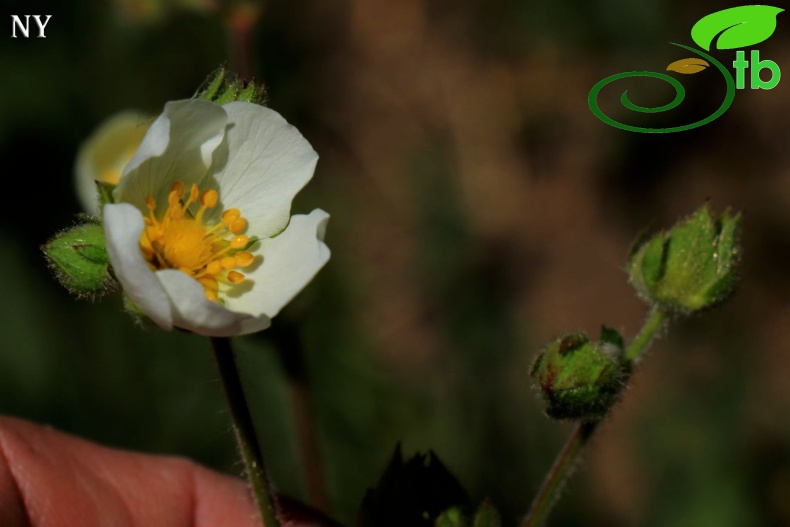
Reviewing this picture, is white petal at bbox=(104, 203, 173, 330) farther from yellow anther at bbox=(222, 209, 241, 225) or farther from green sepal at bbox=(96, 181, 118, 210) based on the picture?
yellow anther at bbox=(222, 209, 241, 225)

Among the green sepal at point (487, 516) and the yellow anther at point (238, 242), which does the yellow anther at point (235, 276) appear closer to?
the yellow anther at point (238, 242)

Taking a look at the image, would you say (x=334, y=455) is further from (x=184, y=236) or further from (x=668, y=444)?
(x=184, y=236)


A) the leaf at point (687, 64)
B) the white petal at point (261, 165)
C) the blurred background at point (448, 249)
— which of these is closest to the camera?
the white petal at point (261, 165)

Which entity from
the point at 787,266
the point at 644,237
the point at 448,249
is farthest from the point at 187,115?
the point at 787,266

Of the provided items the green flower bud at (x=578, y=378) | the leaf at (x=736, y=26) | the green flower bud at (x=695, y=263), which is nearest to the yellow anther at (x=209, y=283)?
the green flower bud at (x=578, y=378)

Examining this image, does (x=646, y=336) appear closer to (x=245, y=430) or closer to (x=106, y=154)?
(x=245, y=430)

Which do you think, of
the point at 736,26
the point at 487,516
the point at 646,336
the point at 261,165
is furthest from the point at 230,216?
the point at 736,26

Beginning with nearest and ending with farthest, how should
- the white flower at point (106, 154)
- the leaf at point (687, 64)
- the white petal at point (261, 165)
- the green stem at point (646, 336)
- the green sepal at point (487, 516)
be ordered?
the white petal at point (261, 165) → the green sepal at point (487, 516) → the green stem at point (646, 336) → the white flower at point (106, 154) → the leaf at point (687, 64)
